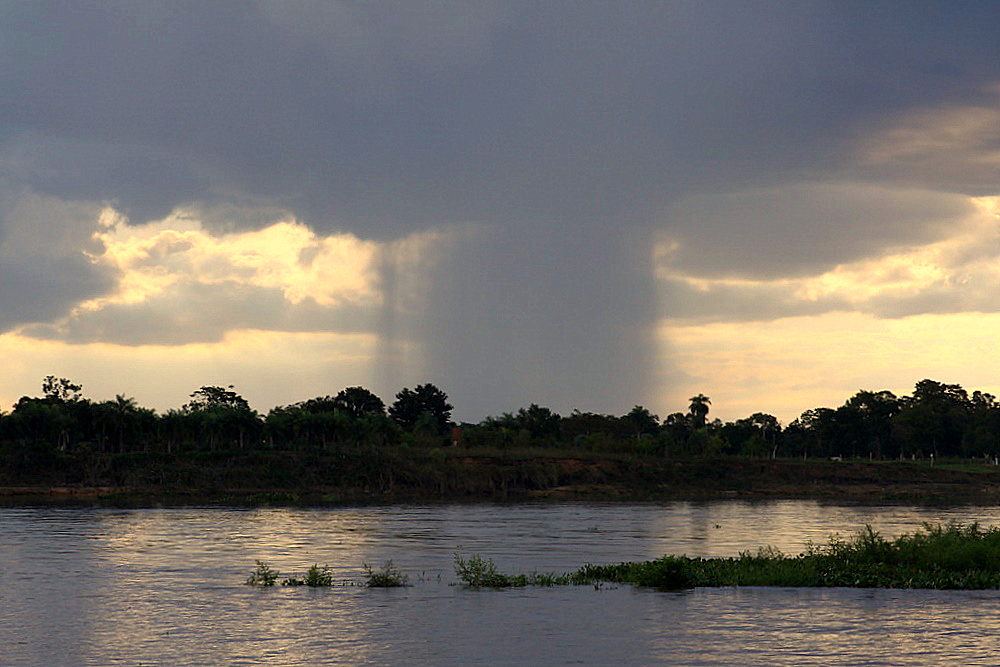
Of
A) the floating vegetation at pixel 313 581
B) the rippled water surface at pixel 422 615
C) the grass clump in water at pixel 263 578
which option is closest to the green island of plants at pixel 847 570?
the rippled water surface at pixel 422 615

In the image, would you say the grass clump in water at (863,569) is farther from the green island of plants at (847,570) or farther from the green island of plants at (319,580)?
the green island of plants at (319,580)

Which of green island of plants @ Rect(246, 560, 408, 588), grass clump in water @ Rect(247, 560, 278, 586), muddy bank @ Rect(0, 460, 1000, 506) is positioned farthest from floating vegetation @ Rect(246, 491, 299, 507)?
green island of plants @ Rect(246, 560, 408, 588)

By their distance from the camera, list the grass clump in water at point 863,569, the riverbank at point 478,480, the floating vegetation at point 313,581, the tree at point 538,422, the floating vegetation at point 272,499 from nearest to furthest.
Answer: the grass clump in water at point 863,569
the floating vegetation at point 313,581
the floating vegetation at point 272,499
the riverbank at point 478,480
the tree at point 538,422

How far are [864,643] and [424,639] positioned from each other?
33.0 ft

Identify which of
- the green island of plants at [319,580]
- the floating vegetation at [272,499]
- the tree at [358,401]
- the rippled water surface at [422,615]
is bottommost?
the rippled water surface at [422,615]

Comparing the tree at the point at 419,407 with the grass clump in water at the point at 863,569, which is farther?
the tree at the point at 419,407

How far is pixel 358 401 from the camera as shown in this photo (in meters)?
192

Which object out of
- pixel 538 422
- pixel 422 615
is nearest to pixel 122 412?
pixel 538 422

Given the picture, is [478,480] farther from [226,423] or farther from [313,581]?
[313,581]

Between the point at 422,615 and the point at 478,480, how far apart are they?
296 feet

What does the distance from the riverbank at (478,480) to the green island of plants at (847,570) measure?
65674 millimetres

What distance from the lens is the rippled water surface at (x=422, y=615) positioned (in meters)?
23.6

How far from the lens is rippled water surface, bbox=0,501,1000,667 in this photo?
23.6 meters

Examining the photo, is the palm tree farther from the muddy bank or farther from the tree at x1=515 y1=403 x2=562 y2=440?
the tree at x1=515 y1=403 x2=562 y2=440
